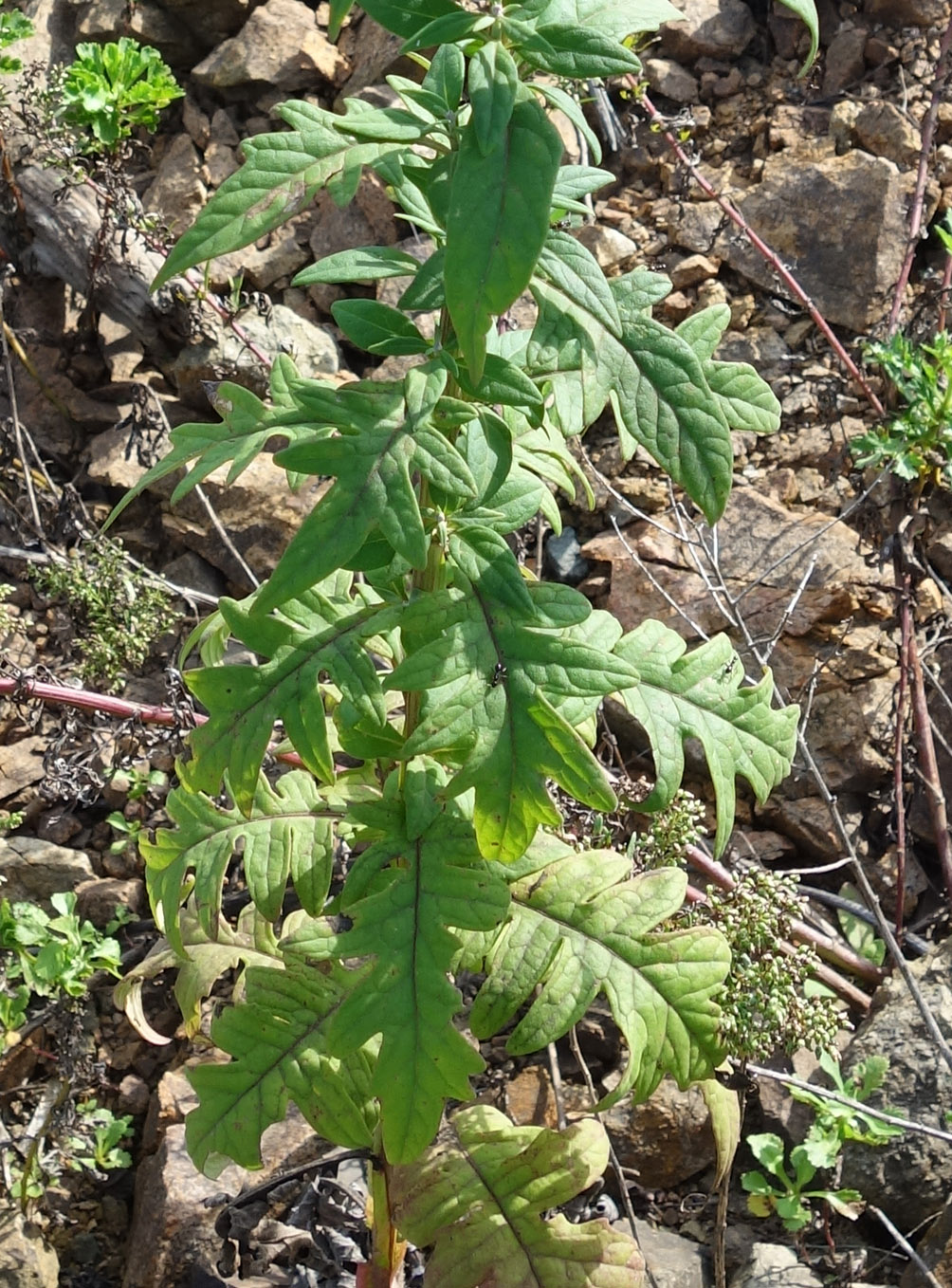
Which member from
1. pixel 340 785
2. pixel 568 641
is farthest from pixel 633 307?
pixel 340 785

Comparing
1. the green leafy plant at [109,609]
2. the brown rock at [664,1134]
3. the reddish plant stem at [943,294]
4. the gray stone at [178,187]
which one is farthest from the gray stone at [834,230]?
the brown rock at [664,1134]

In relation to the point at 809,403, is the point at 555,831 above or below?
below

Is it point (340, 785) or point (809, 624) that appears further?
point (809, 624)

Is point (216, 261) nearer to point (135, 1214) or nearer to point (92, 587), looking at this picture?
point (92, 587)

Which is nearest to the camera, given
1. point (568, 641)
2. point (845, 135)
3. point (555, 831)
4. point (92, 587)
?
point (568, 641)

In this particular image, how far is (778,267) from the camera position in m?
4.00

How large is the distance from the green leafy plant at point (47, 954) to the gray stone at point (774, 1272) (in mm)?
1670

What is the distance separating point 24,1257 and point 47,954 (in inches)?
27.1

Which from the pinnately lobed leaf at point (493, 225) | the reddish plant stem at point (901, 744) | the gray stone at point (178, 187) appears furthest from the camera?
the gray stone at point (178, 187)

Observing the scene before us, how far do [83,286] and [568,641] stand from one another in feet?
9.72

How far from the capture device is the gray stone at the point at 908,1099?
2930 millimetres

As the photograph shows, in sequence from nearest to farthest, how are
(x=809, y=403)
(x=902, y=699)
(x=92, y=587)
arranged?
1. (x=902, y=699)
2. (x=92, y=587)
3. (x=809, y=403)

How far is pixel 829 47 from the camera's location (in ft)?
14.8

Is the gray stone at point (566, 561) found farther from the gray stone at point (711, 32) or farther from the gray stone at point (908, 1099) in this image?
the gray stone at point (711, 32)
